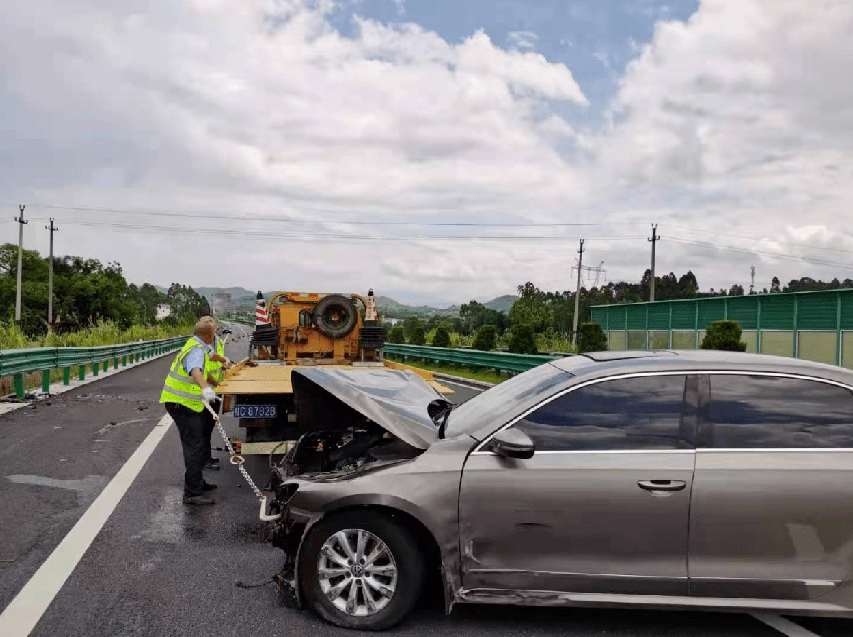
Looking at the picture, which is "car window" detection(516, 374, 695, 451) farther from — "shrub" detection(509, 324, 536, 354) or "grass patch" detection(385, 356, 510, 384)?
"shrub" detection(509, 324, 536, 354)

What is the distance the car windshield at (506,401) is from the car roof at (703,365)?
0.54ft

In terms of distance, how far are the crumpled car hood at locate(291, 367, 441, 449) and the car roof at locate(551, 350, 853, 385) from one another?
949 millimetres

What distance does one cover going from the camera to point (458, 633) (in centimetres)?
448

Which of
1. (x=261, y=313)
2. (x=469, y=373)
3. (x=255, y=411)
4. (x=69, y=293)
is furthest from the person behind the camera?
(x=69, y=293)

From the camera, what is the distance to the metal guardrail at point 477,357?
2170 cm

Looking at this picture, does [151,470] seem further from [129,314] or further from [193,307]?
[193,307]

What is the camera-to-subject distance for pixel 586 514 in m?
4.27

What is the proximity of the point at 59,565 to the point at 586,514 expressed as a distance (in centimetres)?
354

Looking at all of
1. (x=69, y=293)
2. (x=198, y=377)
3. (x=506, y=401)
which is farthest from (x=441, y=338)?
(x=69, y=293)

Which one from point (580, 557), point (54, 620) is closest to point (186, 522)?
point (54, 620)

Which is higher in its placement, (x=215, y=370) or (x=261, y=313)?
(x=261, y=313)

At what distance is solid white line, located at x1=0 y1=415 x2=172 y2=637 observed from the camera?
4477 mm

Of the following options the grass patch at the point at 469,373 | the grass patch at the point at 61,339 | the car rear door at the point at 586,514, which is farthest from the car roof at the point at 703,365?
the grass patch at the point at 469,373

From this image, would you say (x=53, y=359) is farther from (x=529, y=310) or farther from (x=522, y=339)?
(x=529, y=310)
